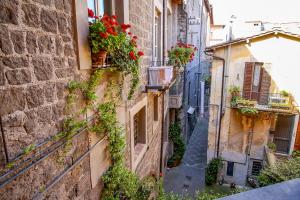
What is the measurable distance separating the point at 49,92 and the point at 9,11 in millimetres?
816

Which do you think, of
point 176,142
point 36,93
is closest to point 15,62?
point 36,93

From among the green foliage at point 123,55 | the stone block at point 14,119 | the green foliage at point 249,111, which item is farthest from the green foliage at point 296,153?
the stone block at point 14,119

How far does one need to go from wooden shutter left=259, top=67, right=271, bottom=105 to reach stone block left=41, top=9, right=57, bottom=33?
37.0 feet

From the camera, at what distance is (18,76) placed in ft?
5.90

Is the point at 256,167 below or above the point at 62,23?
below

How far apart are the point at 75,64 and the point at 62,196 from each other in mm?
1564

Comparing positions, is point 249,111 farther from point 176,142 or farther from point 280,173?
point 176,142

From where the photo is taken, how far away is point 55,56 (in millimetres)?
2268

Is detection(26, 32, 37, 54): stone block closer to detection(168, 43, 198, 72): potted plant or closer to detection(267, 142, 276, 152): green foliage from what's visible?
detection(168, 43, 198, 72): potted plant

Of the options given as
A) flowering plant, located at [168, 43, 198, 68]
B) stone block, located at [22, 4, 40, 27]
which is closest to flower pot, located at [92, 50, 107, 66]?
stone block, located at [22, 4, 40, 27]

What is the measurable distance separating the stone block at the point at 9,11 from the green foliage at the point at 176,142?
37.0ft

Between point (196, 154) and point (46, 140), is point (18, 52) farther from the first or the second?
point (196, 154)

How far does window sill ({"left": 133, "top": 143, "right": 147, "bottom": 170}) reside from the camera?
5373 millimetres

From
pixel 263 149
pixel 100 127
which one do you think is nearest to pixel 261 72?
pixel 263 149
